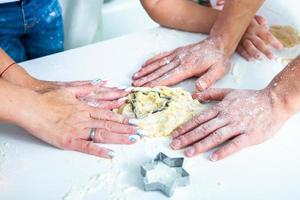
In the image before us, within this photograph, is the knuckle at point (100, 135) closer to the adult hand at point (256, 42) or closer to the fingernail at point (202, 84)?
the fingernail at point (202, 84)

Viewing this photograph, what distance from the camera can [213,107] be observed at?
88 cm

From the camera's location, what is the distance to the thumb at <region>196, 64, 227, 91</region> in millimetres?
994

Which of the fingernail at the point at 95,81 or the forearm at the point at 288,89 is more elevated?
the forearm at the point at 288,89

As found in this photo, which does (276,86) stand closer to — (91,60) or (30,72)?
(91,60)

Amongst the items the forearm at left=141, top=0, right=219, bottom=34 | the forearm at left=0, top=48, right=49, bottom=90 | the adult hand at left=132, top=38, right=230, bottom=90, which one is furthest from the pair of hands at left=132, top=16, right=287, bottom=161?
the forearm at left=0, top=48, right=49, bottom=90

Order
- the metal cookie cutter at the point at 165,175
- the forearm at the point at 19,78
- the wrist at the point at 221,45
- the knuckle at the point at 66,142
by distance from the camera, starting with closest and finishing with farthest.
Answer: the metal cookie cutter at the point at 165,175, the knuckle at the point at 66,142, the forearm at the point at 19,78, the wrist at the point at 221,45

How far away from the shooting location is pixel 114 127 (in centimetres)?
87

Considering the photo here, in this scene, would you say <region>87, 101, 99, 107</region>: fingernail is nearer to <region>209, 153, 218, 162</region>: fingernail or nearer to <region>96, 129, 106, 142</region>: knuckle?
<region>96, 129, 106, 142</region>: knuckle

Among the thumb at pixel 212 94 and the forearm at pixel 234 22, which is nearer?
the thumb at pixel 212 94

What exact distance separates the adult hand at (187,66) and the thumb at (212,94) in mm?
49

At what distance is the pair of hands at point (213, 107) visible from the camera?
2.73ft

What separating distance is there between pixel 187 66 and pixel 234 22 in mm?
186

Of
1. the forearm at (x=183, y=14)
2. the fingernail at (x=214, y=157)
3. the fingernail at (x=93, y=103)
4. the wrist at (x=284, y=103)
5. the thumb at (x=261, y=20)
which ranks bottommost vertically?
the fingernail at (x=93, y=103)

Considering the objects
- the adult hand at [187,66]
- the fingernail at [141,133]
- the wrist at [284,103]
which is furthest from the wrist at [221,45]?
the fingernail at [141,133]
